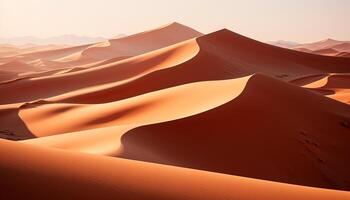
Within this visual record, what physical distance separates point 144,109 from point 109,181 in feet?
18.5

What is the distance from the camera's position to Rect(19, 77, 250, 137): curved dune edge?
7.07 m

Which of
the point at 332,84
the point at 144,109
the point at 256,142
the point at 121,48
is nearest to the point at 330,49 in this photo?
the point at 121,48

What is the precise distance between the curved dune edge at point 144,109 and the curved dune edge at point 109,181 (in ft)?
12.3

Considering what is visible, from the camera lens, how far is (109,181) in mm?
2109

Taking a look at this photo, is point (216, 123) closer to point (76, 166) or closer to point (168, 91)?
point (168, 91)

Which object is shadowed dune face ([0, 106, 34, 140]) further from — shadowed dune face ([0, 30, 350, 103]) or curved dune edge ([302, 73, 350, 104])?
curved dune edge ([302, 73, 350, 104])

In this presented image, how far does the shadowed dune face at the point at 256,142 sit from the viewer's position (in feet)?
16.2

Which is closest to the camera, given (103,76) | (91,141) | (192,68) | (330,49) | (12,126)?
(91,141)

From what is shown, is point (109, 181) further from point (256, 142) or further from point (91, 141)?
point (256, 142)

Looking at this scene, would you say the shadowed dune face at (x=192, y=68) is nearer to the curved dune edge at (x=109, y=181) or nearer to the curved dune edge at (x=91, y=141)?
the curved dune edge at (x=91, y=141)

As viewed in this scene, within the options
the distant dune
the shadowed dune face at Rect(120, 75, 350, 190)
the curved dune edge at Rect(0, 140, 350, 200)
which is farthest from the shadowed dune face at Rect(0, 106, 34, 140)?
the curved dune edge at Rect(0, 140, 350, 200)

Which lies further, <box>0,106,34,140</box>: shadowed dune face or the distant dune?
<box>0,106,34,140</box>: shadowed dune face

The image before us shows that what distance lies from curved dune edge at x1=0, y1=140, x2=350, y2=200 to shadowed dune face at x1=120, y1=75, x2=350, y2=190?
1.52 metres

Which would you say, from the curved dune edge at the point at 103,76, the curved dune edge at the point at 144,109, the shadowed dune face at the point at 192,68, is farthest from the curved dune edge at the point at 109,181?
the curved dune edge at the point at 103,76
